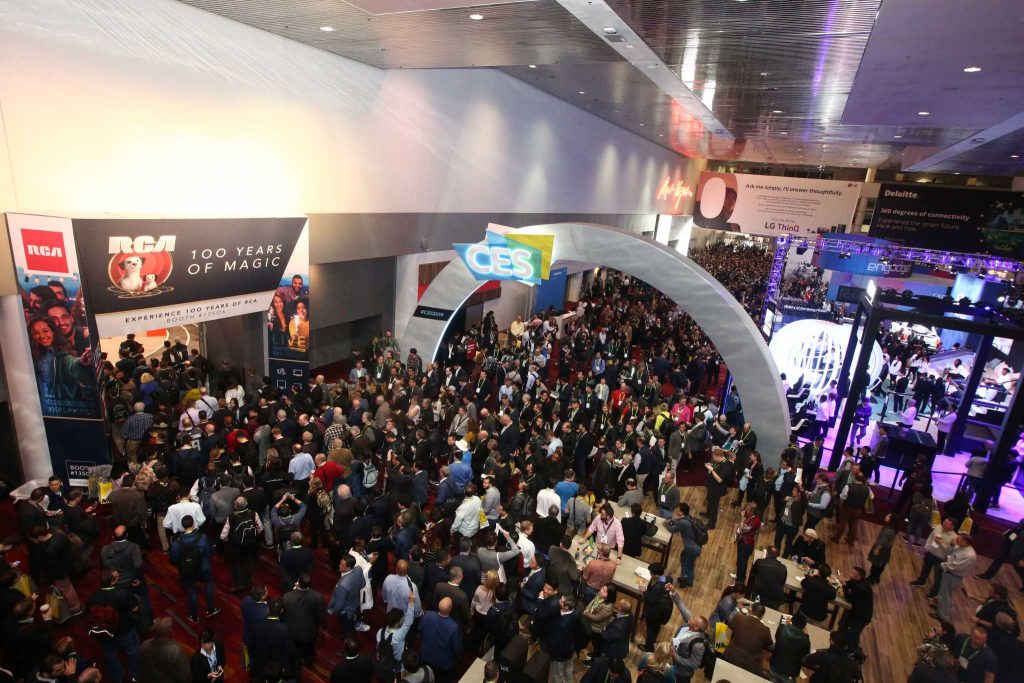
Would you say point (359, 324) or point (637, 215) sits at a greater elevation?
point (637, 215)

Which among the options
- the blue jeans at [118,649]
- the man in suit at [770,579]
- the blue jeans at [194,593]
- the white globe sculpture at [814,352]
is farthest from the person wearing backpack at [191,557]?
the white globe sculpture at [814,352]

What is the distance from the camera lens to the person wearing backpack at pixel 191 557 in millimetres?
5332

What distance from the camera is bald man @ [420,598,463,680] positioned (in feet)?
15.6

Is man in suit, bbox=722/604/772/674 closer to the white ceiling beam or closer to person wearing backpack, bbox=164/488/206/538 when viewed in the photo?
person wearing backpack, bbox=164/488/206/538

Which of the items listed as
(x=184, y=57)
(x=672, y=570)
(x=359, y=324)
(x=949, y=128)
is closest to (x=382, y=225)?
(x=359, y=324)

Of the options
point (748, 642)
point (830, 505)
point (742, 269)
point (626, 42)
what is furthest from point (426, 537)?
point (742, 269)

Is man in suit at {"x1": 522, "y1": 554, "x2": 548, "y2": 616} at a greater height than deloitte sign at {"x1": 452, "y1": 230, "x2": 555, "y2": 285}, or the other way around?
deloitte sign at {"x1": 452, "y1": 230, "x2": 555, "y2": 285}

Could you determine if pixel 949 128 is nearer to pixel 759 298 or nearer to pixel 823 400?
pixel 823 400

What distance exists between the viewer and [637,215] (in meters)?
27.3

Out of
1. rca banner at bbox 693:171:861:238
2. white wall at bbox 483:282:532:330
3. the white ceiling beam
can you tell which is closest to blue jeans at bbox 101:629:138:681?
the white ceiling beam

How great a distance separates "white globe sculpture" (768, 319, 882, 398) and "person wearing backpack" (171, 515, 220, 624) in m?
10.8

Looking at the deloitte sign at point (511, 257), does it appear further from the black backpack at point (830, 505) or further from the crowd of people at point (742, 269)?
the crowd of people at point (742, 269)

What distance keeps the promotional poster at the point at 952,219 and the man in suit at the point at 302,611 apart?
18390 mm

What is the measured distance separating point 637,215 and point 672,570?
22145 mm
